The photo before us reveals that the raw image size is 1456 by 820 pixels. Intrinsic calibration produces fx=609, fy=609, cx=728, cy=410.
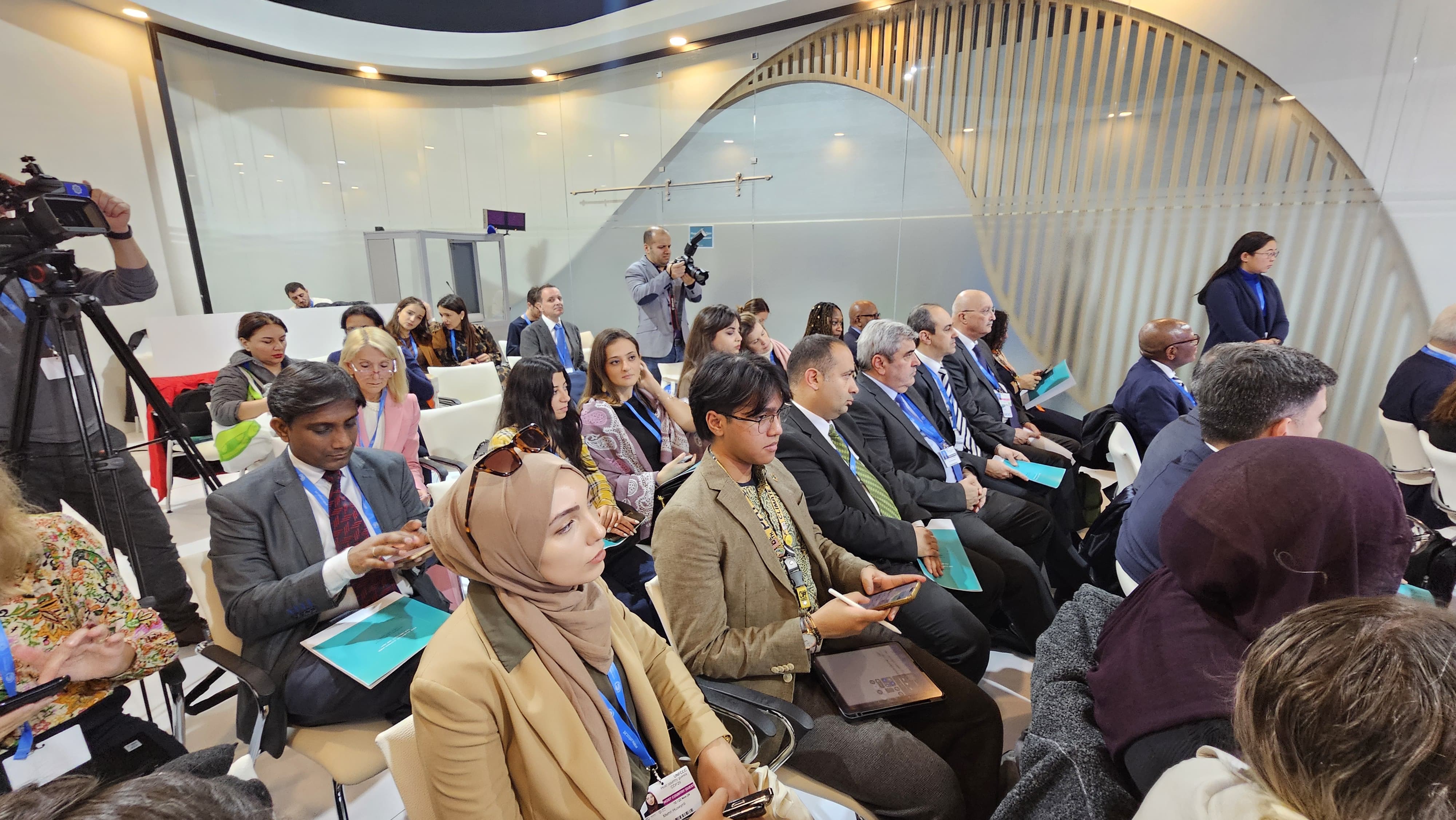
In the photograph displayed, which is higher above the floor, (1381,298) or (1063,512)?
(1381,298)

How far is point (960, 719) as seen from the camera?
1548mm

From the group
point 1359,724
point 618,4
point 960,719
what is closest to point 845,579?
point 960,719

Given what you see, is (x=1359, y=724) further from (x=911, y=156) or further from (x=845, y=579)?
(x=911, y=156)

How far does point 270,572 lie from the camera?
1.59 metres

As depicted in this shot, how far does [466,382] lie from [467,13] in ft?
21.0

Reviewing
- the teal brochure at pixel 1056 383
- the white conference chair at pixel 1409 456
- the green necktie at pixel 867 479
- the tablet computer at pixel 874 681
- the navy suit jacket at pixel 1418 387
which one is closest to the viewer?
the tablet computer at pixel 874 681

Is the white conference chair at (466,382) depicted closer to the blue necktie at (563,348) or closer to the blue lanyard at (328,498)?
the blue necktie at (563,348)

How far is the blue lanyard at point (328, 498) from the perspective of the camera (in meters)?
1.72

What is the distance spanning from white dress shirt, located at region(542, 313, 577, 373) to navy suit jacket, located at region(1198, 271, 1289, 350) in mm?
4863

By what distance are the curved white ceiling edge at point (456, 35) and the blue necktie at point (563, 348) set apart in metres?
3.58

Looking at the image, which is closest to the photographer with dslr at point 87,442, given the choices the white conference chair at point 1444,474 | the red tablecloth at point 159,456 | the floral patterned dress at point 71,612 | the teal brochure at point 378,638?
the red tablecloth at point 159,456

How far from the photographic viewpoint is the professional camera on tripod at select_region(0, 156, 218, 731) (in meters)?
1.91

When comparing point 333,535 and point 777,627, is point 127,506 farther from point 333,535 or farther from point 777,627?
point 777,627

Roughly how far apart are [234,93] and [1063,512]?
965cm
